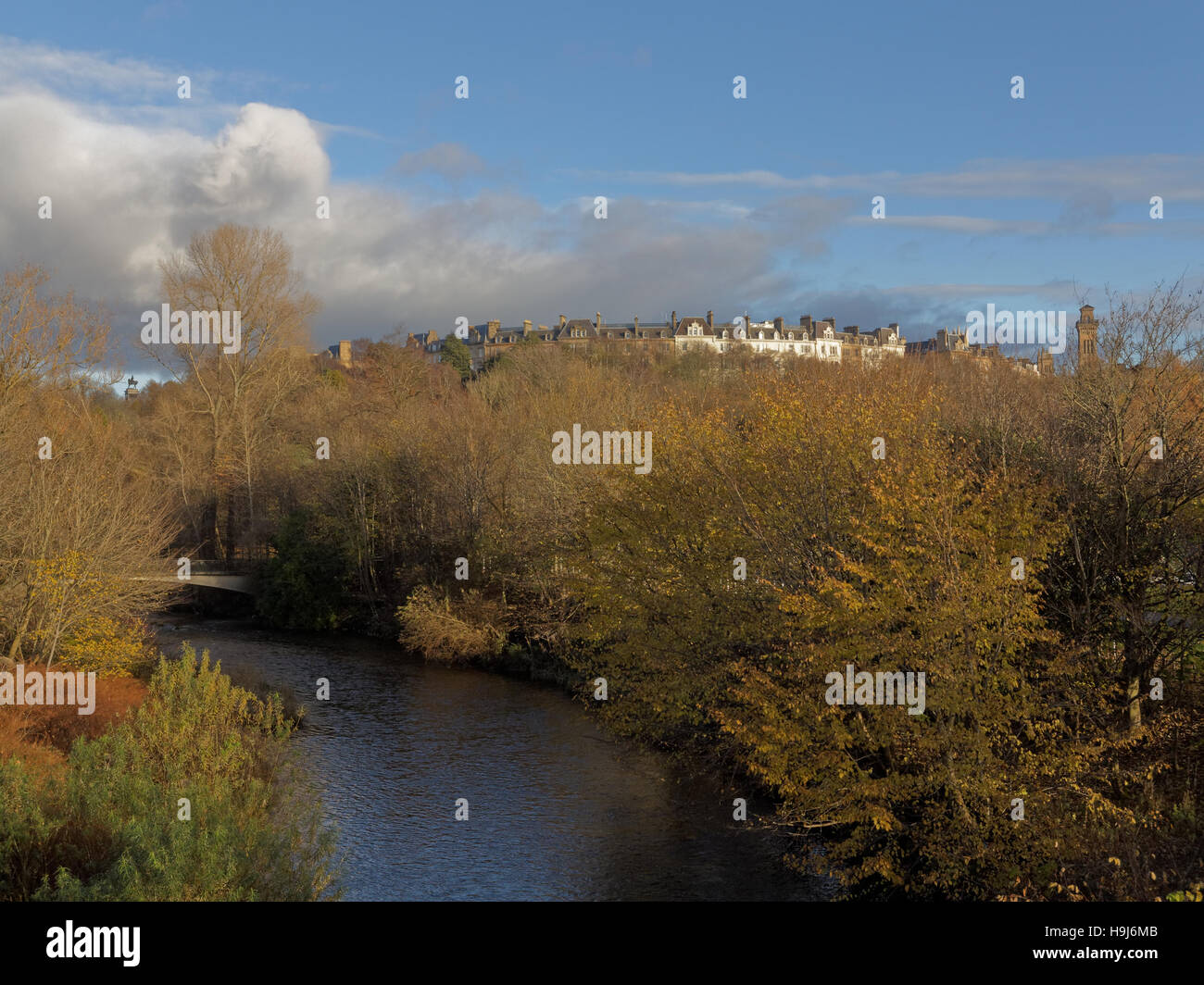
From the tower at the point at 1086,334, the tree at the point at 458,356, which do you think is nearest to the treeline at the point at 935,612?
the tower at the point at 1086,334

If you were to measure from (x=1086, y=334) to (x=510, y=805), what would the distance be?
1679 cm

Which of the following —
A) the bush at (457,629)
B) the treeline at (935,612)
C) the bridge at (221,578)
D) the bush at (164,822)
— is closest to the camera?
the bush at (164,822)

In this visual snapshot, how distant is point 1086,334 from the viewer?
2341 cm

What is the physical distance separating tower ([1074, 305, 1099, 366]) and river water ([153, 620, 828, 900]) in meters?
12.5

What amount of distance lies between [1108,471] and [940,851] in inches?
367

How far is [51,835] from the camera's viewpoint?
44.1 feet

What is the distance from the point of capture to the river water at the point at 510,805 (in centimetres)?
1773

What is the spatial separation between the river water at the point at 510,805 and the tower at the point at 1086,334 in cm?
1253

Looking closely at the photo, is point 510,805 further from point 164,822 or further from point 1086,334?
point 1086,334

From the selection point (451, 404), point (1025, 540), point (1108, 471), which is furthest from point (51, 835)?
point (451, 404)

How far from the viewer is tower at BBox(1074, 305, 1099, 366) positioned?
22812 mm

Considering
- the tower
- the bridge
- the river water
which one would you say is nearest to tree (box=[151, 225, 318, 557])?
the bridge

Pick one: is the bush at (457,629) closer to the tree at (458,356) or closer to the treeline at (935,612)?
the treeline at (935,612)

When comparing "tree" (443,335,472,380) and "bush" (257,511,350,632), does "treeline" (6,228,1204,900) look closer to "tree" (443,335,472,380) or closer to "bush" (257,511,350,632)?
"bush" (257,511,350,632)
